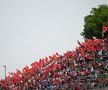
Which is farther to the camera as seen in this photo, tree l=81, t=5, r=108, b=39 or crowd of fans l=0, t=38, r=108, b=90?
tree l=81, t=5, r=108, b=39

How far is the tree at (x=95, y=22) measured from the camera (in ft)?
172

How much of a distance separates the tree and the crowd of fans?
15.6 metres

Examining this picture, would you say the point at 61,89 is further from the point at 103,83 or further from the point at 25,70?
the point at 25,70

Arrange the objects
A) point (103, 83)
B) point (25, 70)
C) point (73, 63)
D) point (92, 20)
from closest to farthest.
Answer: point (103, 83) < point (73, 63) < point (25, 70) < point (92, 20)

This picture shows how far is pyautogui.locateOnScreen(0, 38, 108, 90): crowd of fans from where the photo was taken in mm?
33000

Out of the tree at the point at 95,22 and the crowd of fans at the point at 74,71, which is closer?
the crowd of fans at the point at 74,71

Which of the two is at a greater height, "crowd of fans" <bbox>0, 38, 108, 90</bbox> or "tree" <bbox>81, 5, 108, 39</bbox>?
"tree" <bbox>81, 5, 108, 39</bbox>

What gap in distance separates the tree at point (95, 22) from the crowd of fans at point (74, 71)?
51.1 feet

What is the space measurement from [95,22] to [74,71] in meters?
20.1

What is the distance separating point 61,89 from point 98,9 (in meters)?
23.4

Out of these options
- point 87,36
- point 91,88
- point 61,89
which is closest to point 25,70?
point 61,89

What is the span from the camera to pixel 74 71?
34094 millimetres

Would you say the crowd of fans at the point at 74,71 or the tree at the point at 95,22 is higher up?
the tree at the point at 95,22

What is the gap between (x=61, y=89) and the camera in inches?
1347
